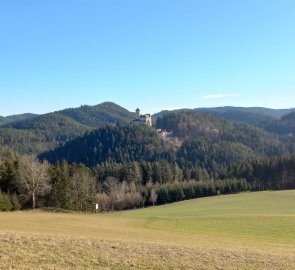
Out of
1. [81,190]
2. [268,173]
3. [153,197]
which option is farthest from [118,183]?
[268,173]

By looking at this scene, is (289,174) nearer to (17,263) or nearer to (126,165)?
(126,165)

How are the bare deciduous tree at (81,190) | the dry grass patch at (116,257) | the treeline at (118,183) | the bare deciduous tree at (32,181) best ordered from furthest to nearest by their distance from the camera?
the bare deciduous tree at (81,190), the treeline at (118,183), the bare deciduous tree at (32,181), the dry grass patch at (116,257)

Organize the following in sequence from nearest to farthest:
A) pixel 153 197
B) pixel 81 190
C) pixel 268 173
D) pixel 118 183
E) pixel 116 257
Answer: pixel 116 257, pixel 81 190, pixel 153 197, pixel 118 183, pixel 268 173

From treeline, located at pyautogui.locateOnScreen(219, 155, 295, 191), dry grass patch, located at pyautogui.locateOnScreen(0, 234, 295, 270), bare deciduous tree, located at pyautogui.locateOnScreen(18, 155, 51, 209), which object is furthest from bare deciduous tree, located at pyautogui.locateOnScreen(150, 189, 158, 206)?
dry grass patch, located at pyautogui.locateOnScreen(0, 234, 295, 270)

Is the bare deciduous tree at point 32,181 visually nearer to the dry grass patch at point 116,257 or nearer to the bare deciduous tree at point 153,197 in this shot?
the dry grass patch at point 116,257

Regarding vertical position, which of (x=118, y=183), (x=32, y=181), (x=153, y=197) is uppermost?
(x=32, y=181)

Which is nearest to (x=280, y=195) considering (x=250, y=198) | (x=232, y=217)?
(x=250, y=198)

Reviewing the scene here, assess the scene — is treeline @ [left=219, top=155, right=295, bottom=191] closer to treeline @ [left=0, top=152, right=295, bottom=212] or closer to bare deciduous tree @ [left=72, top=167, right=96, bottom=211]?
treeline @ [left=0, top=152, right=295, bottom=212]

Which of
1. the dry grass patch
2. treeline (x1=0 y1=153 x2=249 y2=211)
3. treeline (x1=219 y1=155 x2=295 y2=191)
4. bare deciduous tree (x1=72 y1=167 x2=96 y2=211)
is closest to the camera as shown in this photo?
the dry grass patch

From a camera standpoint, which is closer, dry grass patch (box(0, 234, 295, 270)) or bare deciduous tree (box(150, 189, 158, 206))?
dry grass patch (box(0, 234, 295, 270))

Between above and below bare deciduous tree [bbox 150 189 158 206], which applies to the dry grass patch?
above

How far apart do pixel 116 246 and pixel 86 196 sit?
208ft

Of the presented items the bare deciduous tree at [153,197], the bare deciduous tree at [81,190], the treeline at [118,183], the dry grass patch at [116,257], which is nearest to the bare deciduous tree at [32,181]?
the treeline at [118,183]

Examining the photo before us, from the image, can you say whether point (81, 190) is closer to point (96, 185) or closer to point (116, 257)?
point (96, 185)
